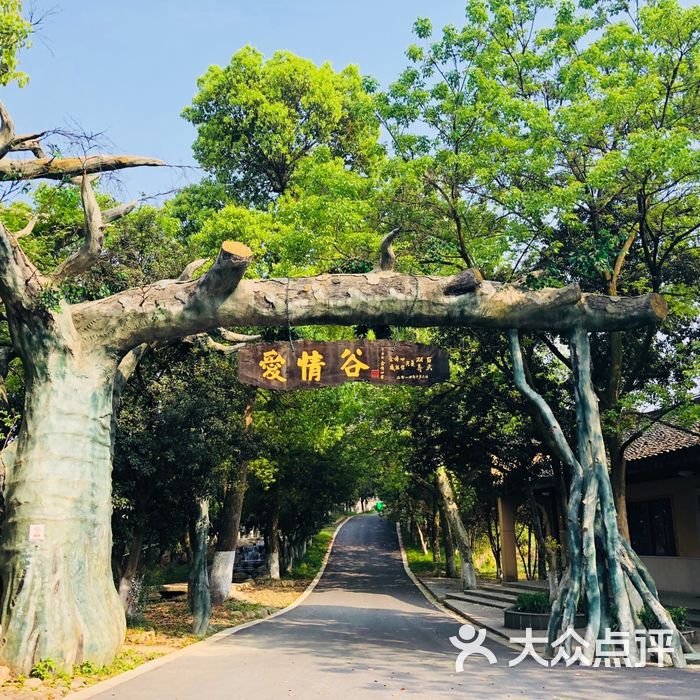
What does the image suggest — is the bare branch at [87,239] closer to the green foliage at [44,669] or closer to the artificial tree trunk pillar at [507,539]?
the green foliage at [44,669]

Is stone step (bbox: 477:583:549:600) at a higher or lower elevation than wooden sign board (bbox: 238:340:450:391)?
lower

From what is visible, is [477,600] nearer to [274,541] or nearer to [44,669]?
[274,541]

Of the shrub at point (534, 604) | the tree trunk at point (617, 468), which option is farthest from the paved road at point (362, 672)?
the tree trunk at point (617, 468)

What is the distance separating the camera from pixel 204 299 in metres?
8.58

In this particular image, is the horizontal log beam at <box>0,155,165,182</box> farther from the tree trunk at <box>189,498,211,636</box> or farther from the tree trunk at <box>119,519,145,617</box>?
the tree trunk at <box>119,519,145,617</box>

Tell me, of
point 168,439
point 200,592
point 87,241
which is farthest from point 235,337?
point 200,592

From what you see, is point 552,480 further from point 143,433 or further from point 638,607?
point 143,433

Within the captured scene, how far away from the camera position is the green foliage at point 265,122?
928 inches

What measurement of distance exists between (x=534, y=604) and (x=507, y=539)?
12.7 meters

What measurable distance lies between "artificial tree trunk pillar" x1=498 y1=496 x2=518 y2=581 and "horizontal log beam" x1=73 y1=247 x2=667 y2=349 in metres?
17.8

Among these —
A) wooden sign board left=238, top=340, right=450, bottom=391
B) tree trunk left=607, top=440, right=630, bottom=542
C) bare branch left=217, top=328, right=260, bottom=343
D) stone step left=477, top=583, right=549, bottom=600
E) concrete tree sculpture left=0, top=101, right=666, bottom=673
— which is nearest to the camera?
concrete tree sculpture left=0, top=101, right=666, bottom=673

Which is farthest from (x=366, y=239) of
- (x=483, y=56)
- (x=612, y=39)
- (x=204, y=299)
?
(x=204, y=299)

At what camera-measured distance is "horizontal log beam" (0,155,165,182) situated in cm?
857

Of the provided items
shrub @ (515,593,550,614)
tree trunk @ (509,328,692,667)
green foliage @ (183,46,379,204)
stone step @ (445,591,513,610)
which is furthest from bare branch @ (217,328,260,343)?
green foliage @ (183,46,379,204)
